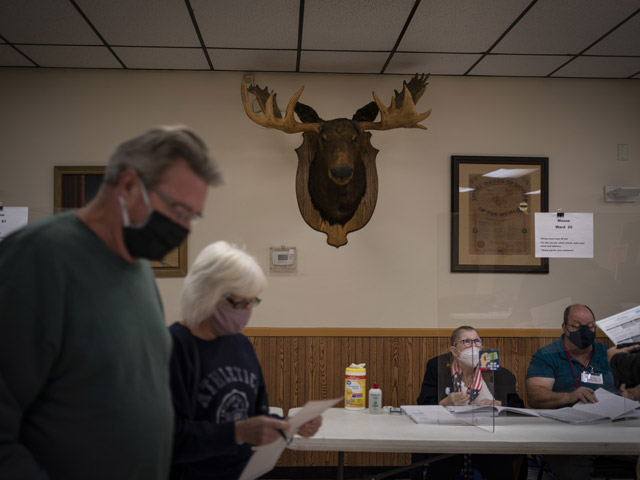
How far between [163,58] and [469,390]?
309cm

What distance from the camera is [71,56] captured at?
418 centimetres

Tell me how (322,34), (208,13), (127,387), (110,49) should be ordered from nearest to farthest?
(127,387) < (208,13) < (322,34) < (110,49)

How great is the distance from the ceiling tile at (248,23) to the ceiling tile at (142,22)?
0.37ft

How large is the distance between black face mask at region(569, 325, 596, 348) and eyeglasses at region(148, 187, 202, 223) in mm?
2465

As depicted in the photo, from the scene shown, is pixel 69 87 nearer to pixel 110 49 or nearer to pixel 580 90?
pixel 110 49

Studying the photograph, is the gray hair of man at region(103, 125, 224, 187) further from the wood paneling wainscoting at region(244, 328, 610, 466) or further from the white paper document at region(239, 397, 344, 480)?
the wood paneling wainscoting at region(244, 328, 610, 466)

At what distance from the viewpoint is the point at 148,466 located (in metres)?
1.25

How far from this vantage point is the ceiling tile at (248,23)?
3383 millimetres

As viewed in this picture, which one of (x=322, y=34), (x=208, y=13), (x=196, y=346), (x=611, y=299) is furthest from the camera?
(x=322, y=34)

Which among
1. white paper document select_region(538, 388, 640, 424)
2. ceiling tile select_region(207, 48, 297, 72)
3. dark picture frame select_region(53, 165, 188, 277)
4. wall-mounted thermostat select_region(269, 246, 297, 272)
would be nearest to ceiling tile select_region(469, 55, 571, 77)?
ceiling tile select_region(207, 48, 297, 72)

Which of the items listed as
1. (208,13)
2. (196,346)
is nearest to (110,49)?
(208,13)

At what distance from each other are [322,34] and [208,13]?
2.47 feet

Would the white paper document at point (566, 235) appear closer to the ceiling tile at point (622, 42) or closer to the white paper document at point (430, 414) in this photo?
the white paper document at point (430, 414)

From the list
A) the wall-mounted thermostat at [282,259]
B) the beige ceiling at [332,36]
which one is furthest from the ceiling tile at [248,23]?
the wall-mounted thermostat at [282,259]
